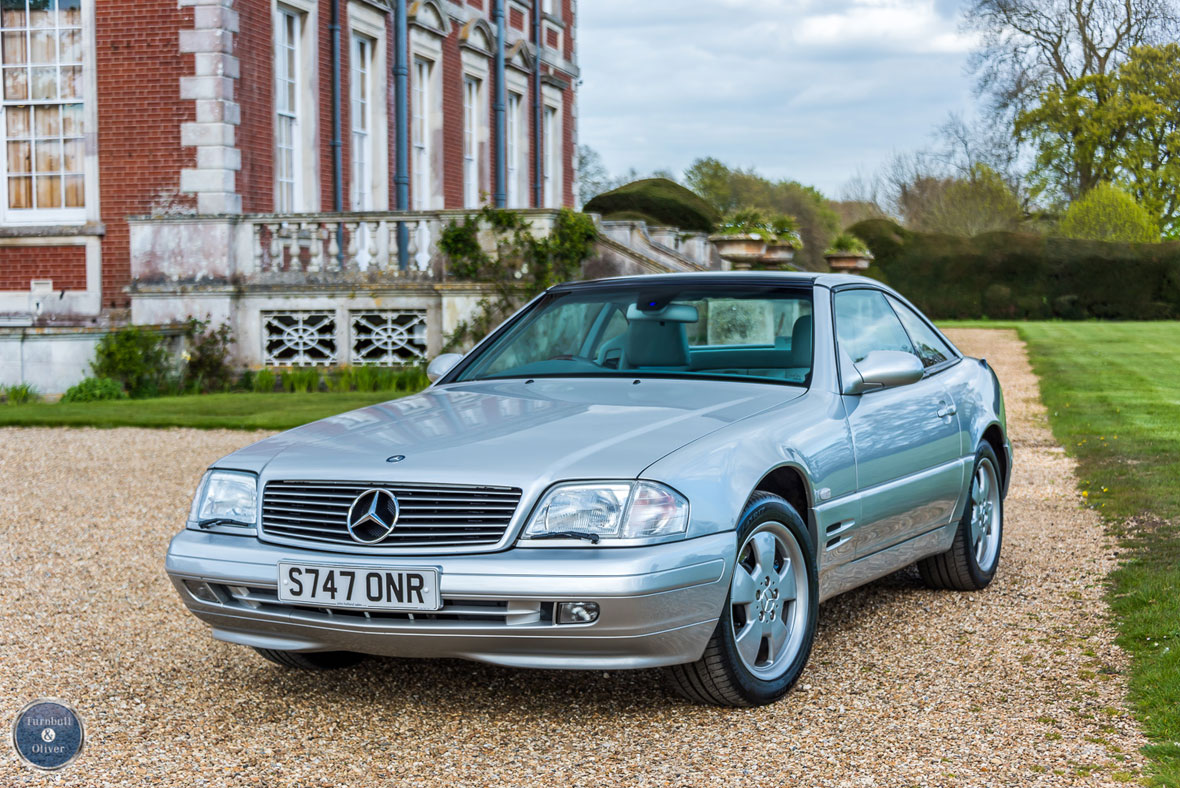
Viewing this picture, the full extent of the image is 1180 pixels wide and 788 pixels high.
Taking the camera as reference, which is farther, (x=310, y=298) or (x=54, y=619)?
(x=310, y=298)

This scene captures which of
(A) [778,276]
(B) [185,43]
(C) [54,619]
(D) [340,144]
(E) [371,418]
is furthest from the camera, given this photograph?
(D) [340,144]

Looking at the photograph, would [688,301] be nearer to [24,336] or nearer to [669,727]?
[669,727]

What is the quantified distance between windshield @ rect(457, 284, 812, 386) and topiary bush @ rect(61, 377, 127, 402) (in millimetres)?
11066

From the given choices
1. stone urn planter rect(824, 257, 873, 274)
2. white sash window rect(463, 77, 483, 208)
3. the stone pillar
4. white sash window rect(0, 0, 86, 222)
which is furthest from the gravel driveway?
stone urn planter rect(824, 257, 873, 274)

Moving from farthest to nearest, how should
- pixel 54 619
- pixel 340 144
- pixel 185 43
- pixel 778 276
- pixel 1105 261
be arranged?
pixel 1105 261
pixel 340 144
pixel 185 43
pixel 54 619
pixel 778 276

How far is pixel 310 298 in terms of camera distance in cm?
1706

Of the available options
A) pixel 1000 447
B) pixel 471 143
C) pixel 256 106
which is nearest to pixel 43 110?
pixel 256 106

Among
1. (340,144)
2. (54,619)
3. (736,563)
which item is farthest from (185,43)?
(736,563)

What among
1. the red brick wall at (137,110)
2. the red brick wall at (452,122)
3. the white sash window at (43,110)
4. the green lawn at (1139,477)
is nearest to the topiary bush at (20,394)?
the red brick wall at (137,110)

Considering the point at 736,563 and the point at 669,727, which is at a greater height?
the point at 736,563

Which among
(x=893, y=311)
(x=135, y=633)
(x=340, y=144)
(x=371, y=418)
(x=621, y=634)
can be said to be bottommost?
(x=135, y=633)

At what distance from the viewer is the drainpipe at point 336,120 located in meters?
19.4

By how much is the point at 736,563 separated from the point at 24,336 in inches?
527

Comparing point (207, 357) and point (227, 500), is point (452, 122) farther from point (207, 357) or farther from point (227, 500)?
point (227, 500)
